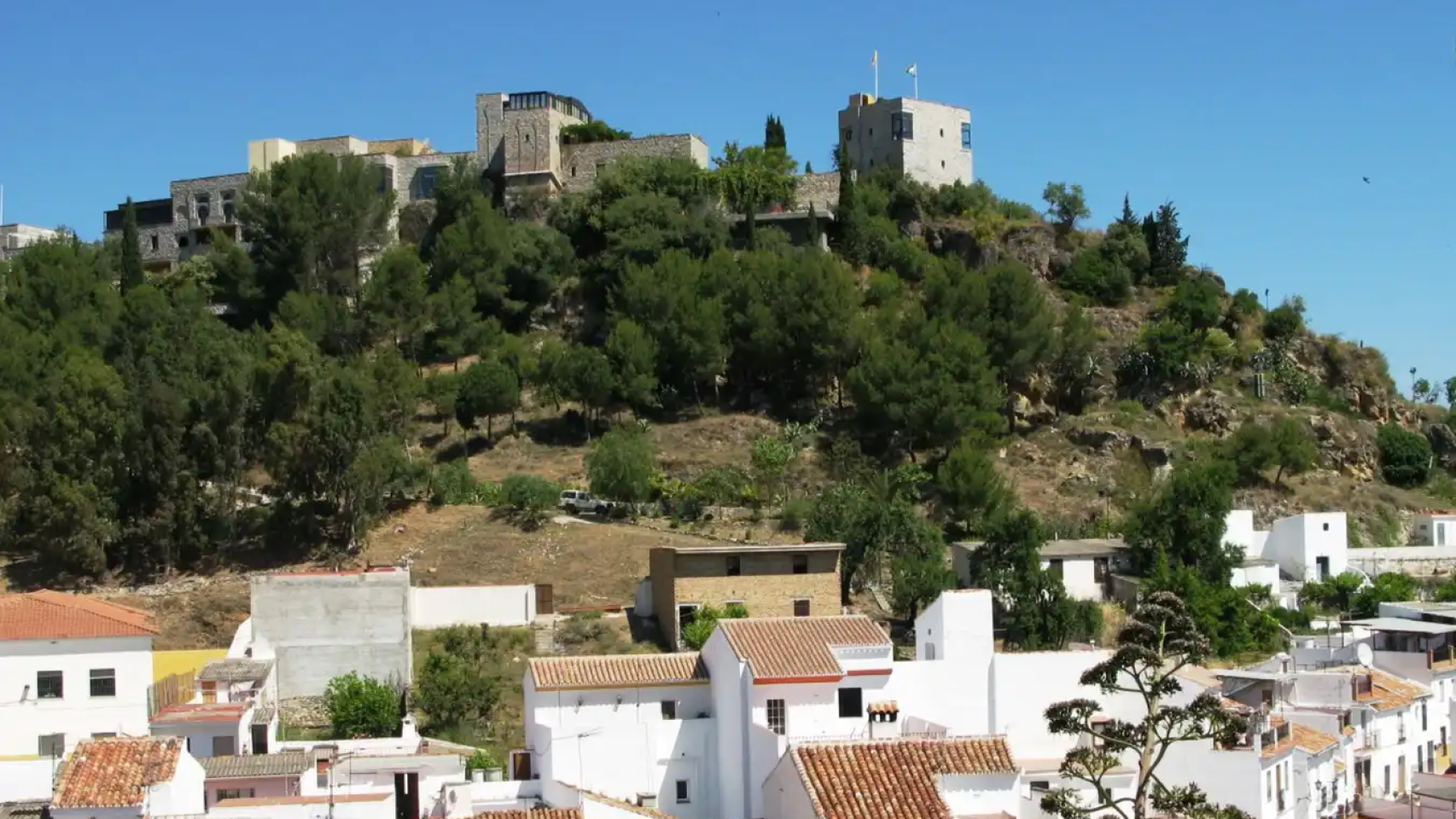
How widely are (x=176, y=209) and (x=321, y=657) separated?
3552cm

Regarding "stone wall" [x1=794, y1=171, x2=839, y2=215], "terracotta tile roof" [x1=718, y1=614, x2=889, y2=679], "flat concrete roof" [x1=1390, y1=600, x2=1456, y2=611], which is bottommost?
"flat concrete roof" [x1=1390, y1=600, x2=1456, y2=611]

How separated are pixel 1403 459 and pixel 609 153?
2708cm

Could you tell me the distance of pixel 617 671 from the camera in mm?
27922

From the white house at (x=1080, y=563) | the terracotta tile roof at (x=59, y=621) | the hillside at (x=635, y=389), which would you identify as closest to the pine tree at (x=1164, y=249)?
the hillside at (x=635, y=389)

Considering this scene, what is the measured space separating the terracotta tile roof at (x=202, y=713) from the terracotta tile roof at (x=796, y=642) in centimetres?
760

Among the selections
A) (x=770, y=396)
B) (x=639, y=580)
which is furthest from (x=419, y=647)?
(x=770, y=396)

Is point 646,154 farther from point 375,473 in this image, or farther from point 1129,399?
point 375,473

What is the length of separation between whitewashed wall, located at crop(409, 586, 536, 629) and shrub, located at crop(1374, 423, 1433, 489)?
27.5 metres

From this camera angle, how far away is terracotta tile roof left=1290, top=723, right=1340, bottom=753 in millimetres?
28156

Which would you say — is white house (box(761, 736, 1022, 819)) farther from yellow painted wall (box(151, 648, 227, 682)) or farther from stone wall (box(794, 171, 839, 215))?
stone wall (box(794, 171, 839, 215))

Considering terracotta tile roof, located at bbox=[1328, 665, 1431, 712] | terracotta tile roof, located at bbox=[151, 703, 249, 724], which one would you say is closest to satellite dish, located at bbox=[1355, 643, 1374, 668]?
terracotta tile roof, located at bbox=[1328, 665, 1431, 712]

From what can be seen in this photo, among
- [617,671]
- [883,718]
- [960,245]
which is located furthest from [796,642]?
[960,245]

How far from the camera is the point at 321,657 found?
35.2m

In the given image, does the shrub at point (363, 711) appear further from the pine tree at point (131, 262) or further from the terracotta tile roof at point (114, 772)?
the pine tree at point (131, 262)
